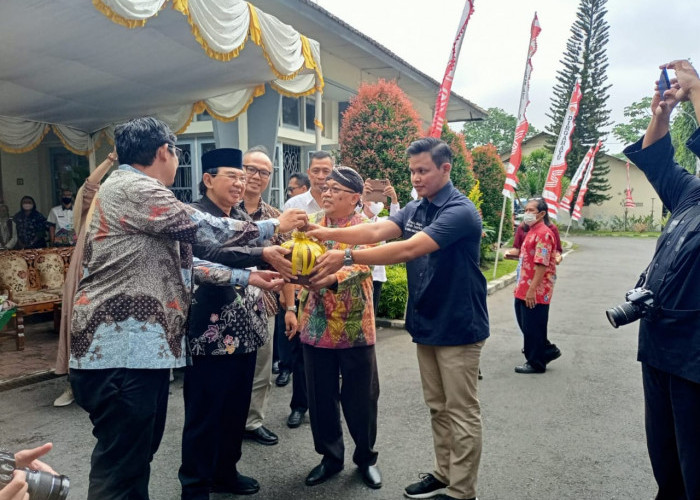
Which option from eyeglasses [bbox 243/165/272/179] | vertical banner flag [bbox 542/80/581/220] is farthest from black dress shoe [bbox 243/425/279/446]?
vertical banner flag [bbox 542/80/581/220]

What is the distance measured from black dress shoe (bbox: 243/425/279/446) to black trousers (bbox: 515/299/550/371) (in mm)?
2979

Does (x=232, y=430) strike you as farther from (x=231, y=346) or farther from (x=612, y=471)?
(x=612, y=471)

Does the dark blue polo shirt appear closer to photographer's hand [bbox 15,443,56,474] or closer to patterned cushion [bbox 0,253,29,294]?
photographer's hand [bbox 15,443,56,474]

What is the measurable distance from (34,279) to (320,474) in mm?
5916

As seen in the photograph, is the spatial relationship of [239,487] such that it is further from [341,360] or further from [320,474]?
[341,360]

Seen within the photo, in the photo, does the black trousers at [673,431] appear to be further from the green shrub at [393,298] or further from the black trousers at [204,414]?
the green shrub at [393,298]

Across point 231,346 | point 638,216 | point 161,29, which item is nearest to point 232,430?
point 231,346

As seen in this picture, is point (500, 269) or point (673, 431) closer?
point (673, 431)

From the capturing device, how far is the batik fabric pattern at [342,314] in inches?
126

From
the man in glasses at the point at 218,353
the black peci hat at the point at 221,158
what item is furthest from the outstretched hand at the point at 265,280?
the black peci hat at the point at 221,158

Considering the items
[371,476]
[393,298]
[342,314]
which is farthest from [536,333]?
[342,314]

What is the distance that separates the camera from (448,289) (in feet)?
9.52

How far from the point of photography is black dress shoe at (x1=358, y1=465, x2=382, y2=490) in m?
3.19

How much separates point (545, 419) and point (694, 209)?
2.52 metres
